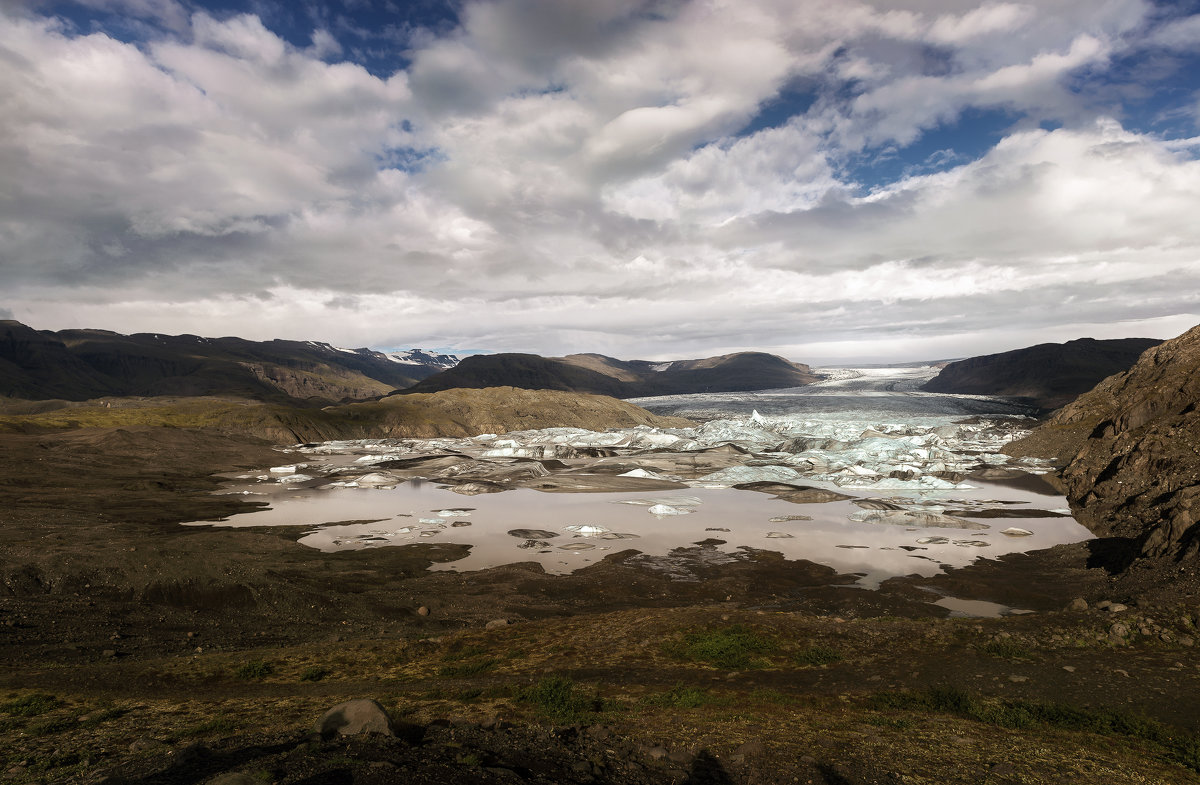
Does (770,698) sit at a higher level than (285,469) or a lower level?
higher

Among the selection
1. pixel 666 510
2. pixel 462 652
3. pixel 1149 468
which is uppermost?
pixel 1149 468

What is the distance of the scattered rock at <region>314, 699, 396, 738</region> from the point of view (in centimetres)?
1107

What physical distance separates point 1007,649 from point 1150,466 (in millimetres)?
39190

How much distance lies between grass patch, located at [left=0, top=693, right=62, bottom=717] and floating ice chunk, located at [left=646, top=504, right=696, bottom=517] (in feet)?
160

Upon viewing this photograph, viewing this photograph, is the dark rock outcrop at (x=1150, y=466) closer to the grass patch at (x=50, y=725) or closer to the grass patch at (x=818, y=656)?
the grass patch at (x=818, y=656)

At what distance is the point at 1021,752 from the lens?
37.4ft

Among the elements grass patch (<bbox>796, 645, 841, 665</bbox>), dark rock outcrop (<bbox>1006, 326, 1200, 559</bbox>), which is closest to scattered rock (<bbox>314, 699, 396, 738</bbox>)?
grass patch (<bbox>796, 645, 841, 665</bbox>)

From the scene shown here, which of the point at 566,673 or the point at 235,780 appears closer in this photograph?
the point at 235,780

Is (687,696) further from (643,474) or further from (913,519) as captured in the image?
(643,474)

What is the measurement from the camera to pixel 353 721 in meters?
11.2

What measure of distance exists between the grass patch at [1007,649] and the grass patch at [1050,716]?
3916 millimetres

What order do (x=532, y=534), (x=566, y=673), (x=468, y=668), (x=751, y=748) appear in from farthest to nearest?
1. (x=532, y=534)
2. (x=468, y=668)
3. (x=566, y=673)
4. (x=751, y=748)

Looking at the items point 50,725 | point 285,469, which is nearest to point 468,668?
point 50,725

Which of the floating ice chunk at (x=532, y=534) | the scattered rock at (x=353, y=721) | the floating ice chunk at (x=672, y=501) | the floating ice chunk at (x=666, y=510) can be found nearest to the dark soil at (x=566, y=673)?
the scattered rock at (x=353, y=721)
